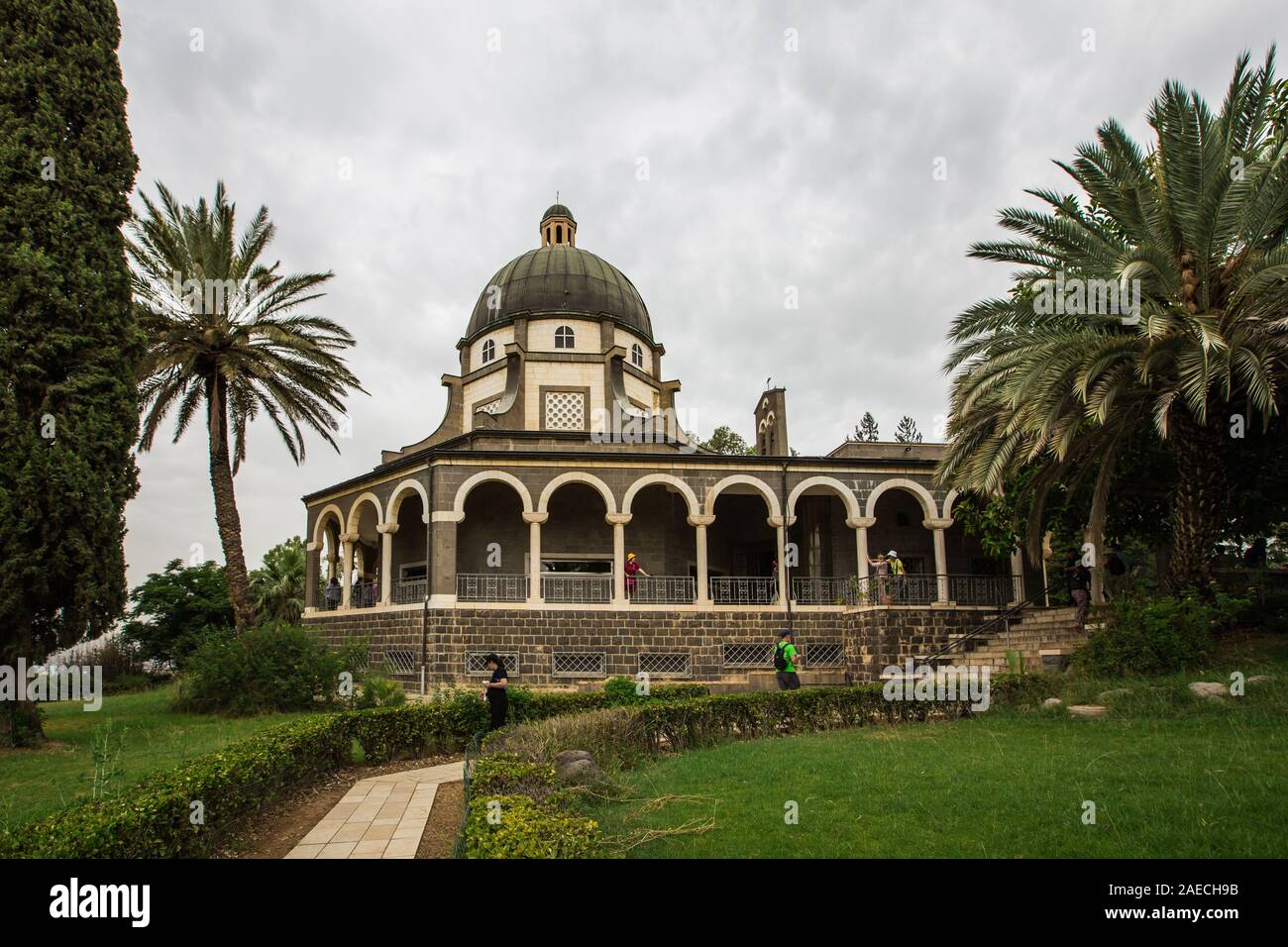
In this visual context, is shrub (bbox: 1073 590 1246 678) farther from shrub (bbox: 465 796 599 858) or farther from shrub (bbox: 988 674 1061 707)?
shrub (bbox: 465 796 599 858)

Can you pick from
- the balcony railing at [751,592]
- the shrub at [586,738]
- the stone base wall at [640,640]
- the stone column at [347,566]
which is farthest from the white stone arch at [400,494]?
the shrub at [586,738]

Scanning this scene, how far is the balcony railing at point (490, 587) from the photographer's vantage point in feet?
67.2

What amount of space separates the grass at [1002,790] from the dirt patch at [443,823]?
129 centimetres

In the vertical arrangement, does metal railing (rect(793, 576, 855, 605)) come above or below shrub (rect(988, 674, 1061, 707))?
above

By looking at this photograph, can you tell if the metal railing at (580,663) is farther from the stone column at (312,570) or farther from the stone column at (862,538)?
the stone column at (312,570)

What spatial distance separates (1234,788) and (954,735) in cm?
460

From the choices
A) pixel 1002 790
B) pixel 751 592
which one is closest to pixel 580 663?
pixel 751 592

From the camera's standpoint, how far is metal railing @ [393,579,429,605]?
20.7m

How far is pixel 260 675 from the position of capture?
1625 cm

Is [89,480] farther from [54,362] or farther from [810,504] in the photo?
[810,504]

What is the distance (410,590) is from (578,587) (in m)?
4.32

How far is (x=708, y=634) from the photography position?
20.5 meters

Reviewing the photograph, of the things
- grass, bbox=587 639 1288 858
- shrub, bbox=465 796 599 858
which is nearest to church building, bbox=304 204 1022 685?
grass, bbox=587 639 1288 858

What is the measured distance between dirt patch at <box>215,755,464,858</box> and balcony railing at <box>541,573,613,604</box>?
985cm
